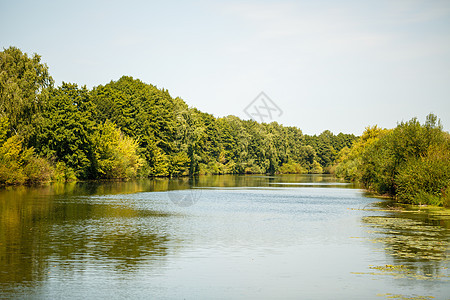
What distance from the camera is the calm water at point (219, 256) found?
1478cm

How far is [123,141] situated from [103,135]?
826 centimetres

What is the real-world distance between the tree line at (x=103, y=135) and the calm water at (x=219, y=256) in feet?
101

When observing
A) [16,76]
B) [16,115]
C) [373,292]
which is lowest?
[373,292]

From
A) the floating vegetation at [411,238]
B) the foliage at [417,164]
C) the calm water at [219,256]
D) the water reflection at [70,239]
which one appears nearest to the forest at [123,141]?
the foliage at [417,164]

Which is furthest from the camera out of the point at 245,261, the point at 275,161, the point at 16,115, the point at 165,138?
the point at 275,161

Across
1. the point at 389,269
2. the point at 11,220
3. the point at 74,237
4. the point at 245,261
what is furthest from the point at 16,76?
the point at 389,269

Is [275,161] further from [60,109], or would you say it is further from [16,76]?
[16,76]

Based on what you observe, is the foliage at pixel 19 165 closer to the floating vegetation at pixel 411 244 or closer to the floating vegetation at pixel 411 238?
the floating vegetation at pixel 411 244

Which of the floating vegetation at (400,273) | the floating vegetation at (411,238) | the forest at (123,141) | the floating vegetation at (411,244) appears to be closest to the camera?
the floating vegetation at (400,273)

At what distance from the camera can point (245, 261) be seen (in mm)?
19578

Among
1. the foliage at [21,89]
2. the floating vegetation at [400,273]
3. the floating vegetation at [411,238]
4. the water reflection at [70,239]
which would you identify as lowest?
the floating vegetation at [400,273]

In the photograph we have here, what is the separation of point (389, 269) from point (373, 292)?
3454 mm

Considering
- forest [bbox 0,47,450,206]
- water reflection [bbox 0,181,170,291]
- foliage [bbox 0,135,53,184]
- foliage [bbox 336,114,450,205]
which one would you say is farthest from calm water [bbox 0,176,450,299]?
foliage [bbox 0,135,53,184]

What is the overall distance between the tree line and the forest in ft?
0.50
